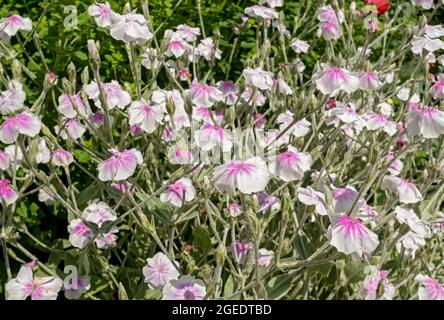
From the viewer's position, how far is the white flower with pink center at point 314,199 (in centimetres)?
122

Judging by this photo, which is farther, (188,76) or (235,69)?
A: (235,69)

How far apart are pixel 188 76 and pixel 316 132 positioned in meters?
0.41

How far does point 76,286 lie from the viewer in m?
1.36

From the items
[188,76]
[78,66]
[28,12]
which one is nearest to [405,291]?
[188,76]

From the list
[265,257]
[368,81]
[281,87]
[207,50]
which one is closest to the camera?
[265,257]

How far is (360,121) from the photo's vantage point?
1.47 meters

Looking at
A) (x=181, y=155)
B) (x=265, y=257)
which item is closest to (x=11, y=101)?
(x=181, y=155)

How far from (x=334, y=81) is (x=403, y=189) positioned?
256 mm

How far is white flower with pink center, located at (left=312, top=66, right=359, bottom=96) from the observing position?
1341mm

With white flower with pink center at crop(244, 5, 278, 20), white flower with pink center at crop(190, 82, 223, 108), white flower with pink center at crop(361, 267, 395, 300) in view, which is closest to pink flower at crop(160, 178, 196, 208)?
white flower with pink center at crop(190, 82, 223, 108)

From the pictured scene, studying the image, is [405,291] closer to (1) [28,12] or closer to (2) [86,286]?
(2) [86,286]

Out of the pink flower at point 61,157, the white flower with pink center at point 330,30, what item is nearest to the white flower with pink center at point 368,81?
the white flower with pink center at point 330,30

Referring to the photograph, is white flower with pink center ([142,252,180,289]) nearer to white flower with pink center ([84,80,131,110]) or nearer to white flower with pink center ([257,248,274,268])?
white flower with pink center ([257,248,274,268])

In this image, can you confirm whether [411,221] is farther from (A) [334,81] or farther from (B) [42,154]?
(B) [42,154]
